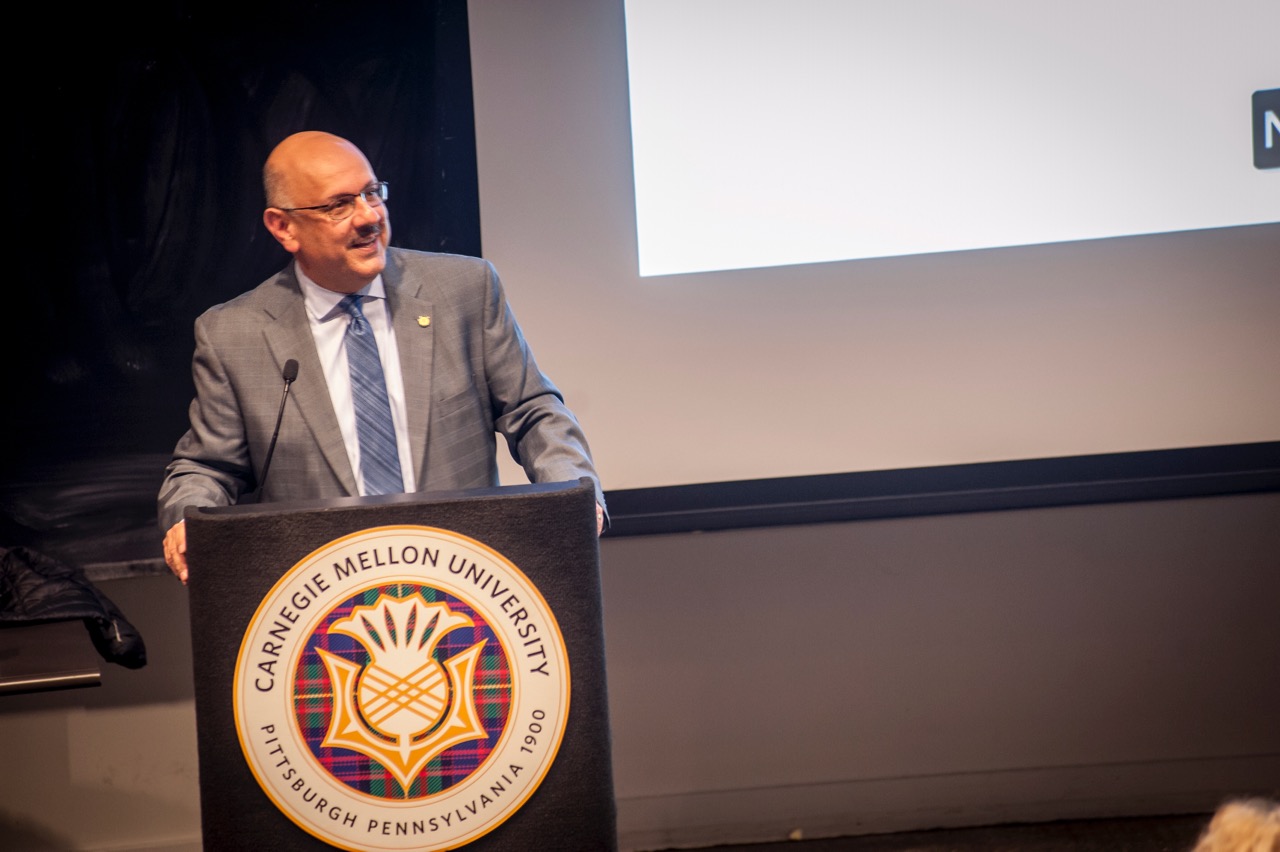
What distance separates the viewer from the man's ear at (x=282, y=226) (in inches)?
77.0

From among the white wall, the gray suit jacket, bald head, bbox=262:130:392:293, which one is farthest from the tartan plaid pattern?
the white wall

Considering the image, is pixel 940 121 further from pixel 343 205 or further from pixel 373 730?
pixel 373 730

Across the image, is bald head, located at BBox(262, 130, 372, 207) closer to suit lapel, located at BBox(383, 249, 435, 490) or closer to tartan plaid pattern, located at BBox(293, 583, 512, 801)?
suit lapel, located at BBox(383, 249, 435, 490)

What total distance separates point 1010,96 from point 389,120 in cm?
144

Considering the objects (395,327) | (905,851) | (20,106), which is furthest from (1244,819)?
(20,106)

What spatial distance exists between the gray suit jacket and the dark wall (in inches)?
39.4

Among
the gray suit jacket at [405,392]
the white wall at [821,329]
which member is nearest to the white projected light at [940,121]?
the white wall at [821,329]

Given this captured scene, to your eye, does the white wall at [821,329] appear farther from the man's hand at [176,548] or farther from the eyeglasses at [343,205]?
the man's hand at [176,548]

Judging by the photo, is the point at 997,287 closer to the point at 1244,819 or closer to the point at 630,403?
the point at 630,403

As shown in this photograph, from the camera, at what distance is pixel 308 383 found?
6.16ft

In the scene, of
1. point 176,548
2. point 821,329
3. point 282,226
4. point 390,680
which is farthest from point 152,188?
point 390,680

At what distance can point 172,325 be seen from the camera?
2.98 m

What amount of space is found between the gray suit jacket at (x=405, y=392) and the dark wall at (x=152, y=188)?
1000mm

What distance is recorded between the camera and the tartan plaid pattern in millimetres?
1318
